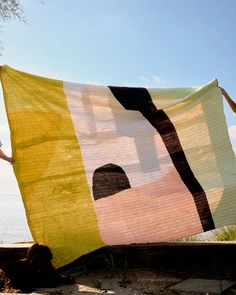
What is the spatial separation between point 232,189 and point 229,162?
0.33m

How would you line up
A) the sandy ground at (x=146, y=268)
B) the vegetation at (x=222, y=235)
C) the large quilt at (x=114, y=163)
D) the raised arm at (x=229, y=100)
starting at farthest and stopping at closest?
the vegetation at (x=222, y=235), the raised arm at (x=229, y=100), the large quilt at (x=114, y=163), the sandy ground at (x=146, y=268)

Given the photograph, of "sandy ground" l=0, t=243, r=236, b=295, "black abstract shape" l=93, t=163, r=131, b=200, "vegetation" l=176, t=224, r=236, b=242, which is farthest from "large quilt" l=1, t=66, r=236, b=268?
"vegetation" l=176, t=224, r=236, b=242

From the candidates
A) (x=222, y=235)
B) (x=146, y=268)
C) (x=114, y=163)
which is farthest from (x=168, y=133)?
(x=222, y=235)

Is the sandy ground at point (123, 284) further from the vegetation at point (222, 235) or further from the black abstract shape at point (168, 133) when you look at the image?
the vegetation at point (222, 235)

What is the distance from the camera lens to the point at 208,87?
4816 millimetres

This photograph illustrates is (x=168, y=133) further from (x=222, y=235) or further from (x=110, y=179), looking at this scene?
(x=222, y=235)

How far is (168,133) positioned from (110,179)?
0.87m

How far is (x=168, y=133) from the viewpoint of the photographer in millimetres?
4707

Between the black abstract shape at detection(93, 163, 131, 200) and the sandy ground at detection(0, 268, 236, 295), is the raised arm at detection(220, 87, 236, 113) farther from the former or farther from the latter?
the sandy ground at detection(0, 268, 236, 295)

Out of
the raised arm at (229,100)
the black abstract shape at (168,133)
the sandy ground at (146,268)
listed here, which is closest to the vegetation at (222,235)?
the sandy ground at (146,268)

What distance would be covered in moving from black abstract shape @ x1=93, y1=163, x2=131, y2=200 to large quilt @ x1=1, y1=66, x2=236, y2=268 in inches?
0.4

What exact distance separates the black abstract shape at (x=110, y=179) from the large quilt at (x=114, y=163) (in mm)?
11

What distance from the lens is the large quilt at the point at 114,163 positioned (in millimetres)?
4395

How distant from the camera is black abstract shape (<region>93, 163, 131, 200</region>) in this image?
4543 millimetres
